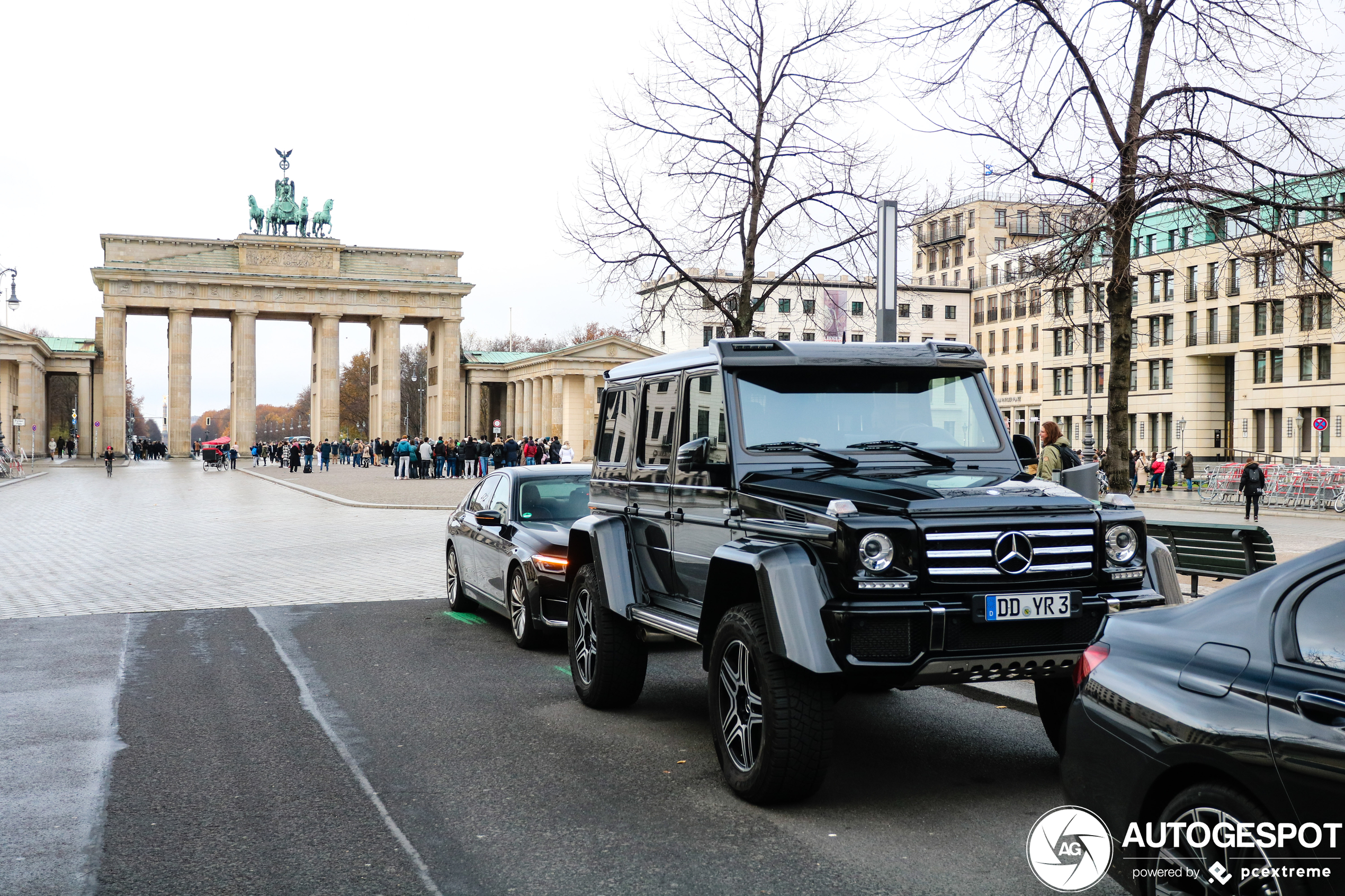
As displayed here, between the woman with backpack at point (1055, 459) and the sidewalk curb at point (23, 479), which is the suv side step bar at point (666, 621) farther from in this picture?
the sidewalk curb at point (23, 479)

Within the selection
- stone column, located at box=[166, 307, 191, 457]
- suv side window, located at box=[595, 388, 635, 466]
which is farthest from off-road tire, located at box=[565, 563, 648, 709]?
stone column, located at box=[166, 307, 191, 457]

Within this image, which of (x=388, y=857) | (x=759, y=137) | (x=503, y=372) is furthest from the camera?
(x=503, y=372)

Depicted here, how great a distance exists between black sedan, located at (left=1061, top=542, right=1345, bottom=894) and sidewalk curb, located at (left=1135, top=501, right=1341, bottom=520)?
2928 centimetres

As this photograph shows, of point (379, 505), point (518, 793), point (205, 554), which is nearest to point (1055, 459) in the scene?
point (518, 793)

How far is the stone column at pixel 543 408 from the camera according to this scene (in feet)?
315

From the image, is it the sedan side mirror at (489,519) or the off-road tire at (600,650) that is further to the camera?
the sedan side mirror at (489,519)

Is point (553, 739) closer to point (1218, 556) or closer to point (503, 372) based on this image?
point (1218, 556)

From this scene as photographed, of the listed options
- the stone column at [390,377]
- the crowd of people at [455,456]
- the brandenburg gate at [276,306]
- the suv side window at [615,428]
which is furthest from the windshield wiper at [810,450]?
the stone column at [390,377]

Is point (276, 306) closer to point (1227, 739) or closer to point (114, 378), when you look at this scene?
point (114, 378)

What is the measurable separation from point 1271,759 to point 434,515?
27266mm

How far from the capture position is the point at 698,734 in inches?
295

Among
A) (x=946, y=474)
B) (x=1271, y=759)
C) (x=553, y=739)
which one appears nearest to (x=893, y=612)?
→ (x=946, y=474)

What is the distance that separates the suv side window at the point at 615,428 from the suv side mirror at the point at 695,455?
3.92ft

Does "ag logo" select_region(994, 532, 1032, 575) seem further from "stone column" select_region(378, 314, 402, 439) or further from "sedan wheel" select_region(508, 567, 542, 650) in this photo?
"stone column" select_region(378, 314, 402, 439)
